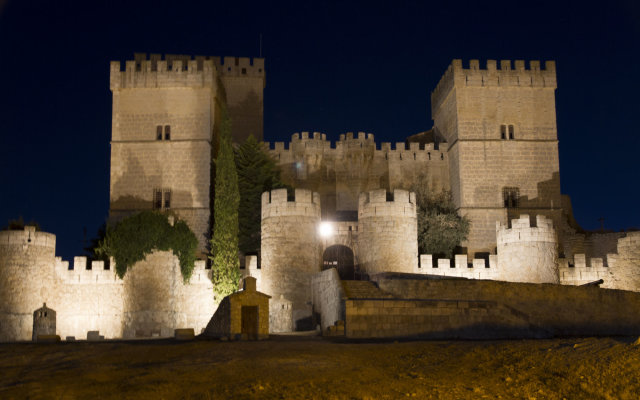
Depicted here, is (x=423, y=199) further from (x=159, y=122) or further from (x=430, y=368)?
(x=430, y=368)

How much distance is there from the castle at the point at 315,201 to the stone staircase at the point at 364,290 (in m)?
2.85

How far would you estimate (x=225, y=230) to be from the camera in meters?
26.6

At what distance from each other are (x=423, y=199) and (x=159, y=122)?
12072mm

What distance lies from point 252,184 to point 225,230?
544cm

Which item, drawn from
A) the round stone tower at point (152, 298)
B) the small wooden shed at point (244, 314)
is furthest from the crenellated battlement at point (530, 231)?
the round stone tower at point (152, 298)

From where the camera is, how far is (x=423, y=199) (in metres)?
33.2

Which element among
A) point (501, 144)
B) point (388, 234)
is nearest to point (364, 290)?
point (388, 234)

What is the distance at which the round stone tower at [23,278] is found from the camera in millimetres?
23969

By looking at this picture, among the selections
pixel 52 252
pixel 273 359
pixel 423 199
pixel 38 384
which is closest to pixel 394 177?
pixel 423 199

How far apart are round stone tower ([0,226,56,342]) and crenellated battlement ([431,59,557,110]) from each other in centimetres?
1830

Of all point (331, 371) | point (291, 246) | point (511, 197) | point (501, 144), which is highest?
point (501, 144)

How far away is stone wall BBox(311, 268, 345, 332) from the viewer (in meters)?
19.1

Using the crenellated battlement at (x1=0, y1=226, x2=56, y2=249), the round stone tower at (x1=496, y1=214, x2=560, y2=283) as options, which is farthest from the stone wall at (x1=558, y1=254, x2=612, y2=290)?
the crenellated battlement at (x1=0, y1=226, x2=56, y2=249)

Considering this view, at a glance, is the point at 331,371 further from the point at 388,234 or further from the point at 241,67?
the point at 241,67
